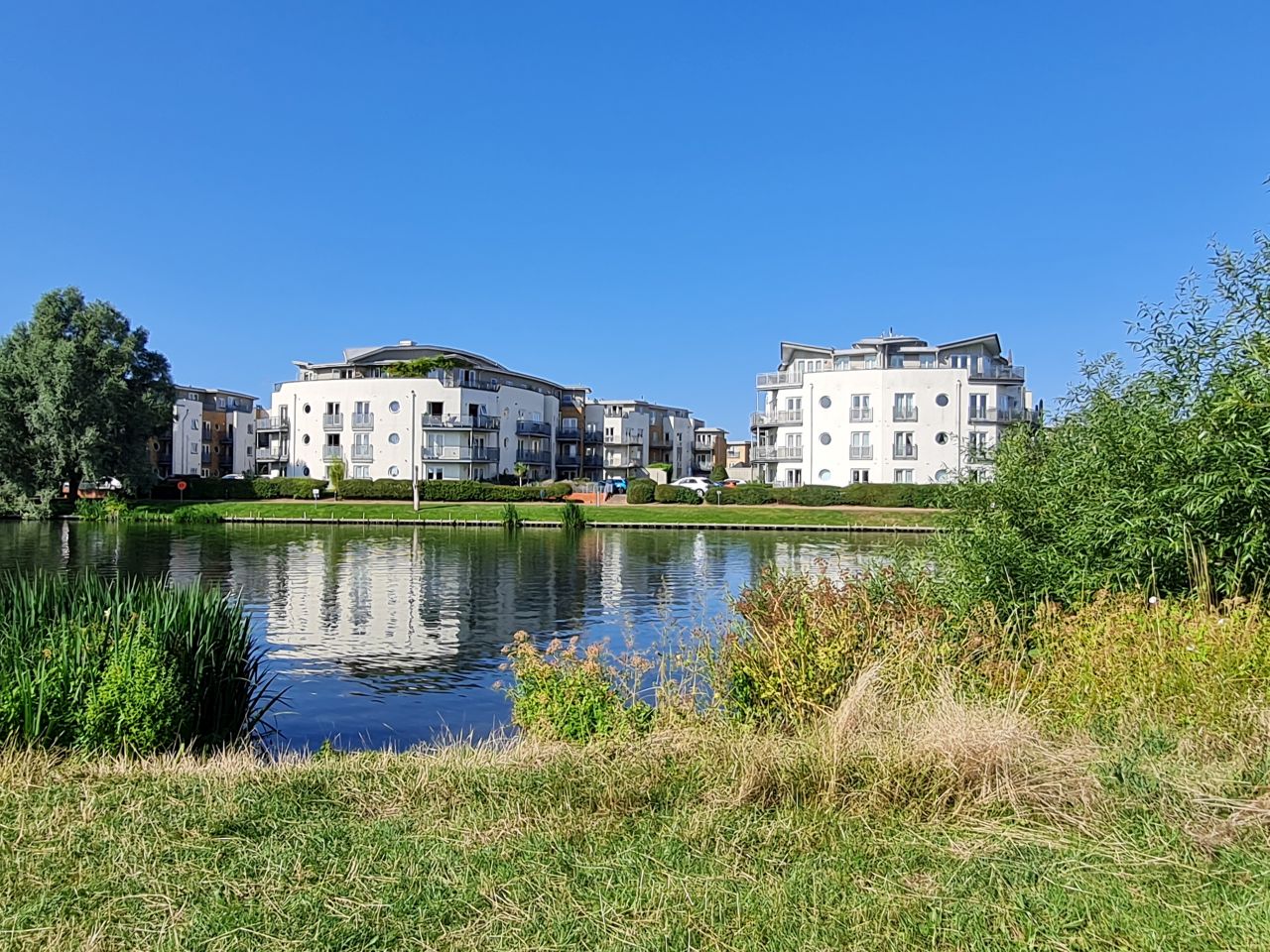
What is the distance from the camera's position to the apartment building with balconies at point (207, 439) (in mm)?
91625

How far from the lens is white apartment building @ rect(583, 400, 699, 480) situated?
94375 millimetres

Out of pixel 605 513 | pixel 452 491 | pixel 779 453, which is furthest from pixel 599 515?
pixel 779 453

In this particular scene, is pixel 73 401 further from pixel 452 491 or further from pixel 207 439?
pixel 207 439

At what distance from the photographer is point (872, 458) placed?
66.2 metres

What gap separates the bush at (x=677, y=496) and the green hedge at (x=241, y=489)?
24.2 meters

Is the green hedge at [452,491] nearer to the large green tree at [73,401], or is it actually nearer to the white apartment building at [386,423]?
the white apartment building at [386,423]

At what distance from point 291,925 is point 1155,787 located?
471 centimetres

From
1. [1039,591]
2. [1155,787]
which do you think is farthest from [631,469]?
[1155,787]

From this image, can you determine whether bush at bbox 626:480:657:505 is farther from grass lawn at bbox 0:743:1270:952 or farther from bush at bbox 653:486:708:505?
grass lawn at bbox 0:743:1270:952

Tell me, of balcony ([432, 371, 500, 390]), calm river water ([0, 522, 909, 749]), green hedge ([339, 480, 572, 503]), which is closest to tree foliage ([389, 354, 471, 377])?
balcony ([432, 371, 500, 390])

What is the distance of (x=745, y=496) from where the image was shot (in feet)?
192

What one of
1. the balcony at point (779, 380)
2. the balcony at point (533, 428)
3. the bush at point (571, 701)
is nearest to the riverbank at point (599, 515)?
the balcony at point (779, 380)

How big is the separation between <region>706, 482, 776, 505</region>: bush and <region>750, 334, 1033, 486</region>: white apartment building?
1005cm

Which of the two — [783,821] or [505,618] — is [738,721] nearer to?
[783,821]
